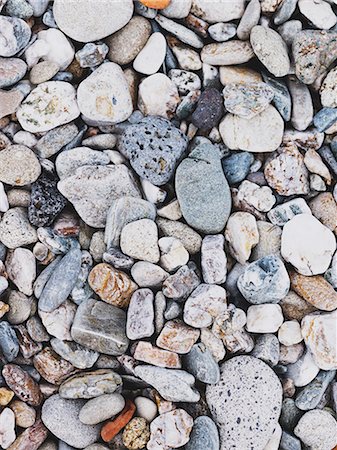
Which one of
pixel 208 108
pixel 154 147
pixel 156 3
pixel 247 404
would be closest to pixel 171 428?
pixel 247 404

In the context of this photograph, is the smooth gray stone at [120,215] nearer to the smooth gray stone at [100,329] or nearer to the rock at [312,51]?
the smooth gray stone at [100,329]

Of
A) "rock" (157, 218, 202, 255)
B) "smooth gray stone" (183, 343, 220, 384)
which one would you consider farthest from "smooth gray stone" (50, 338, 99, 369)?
"rock" (157, 218, 202, 255)

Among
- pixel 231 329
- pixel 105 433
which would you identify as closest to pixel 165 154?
pixel 231 329

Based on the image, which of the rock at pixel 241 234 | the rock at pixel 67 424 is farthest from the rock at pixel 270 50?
the rock at pixel 67 424

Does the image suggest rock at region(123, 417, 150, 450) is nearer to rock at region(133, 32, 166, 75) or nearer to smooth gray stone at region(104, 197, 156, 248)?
smooth gray stone at region(104, 197, 156, 248)

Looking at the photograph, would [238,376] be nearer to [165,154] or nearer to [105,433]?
[105,433]

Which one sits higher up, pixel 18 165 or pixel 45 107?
pixel 45 107

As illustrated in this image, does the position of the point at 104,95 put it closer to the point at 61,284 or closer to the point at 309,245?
the point at 61,284
